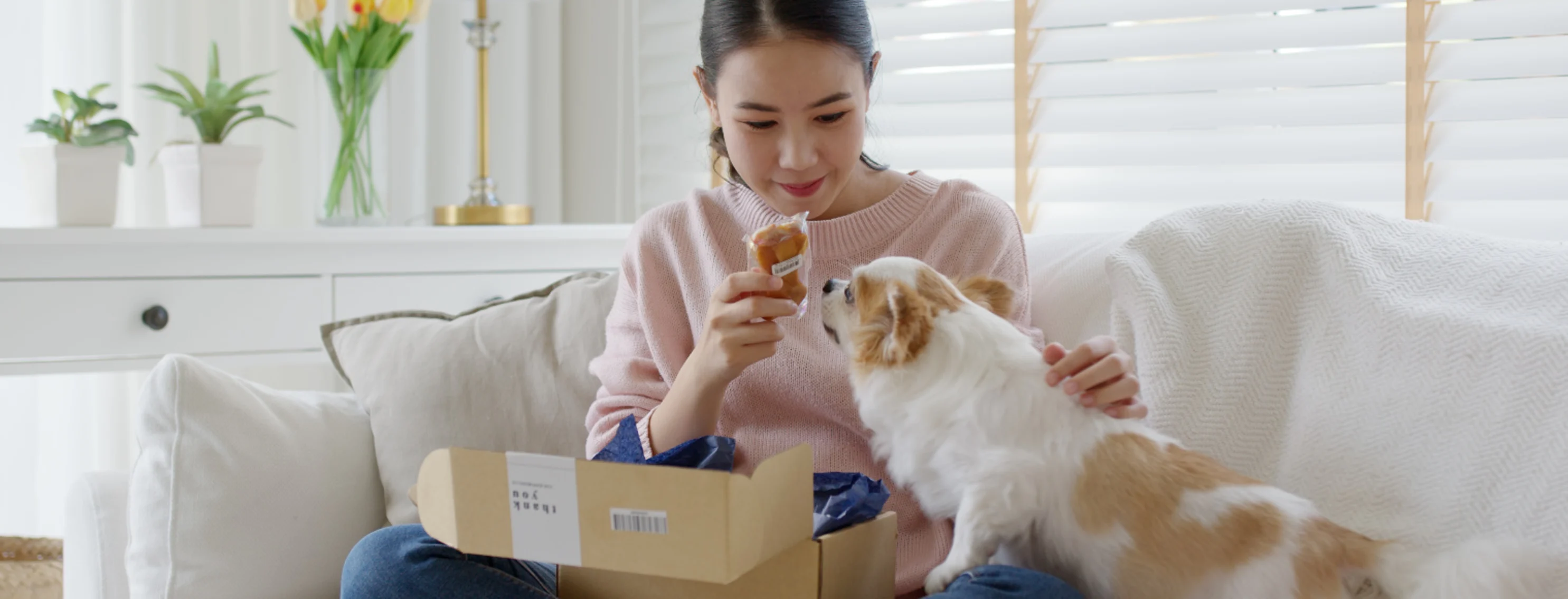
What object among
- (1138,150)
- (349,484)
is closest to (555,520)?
(349,484)

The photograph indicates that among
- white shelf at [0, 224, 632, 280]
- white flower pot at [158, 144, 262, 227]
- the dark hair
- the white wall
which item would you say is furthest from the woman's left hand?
the white wall

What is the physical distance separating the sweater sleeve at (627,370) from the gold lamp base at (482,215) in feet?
3.17

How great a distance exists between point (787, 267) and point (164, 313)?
119 cm

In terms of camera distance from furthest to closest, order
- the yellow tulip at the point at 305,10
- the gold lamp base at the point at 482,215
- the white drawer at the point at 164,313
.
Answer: the gold lamp base at the point at 482,215
the yellow tulip at the point at 305,10
the white drawer at the point at 164,313

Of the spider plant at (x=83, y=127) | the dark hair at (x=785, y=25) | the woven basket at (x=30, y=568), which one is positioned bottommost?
the woven basket at (x=30, y=568)

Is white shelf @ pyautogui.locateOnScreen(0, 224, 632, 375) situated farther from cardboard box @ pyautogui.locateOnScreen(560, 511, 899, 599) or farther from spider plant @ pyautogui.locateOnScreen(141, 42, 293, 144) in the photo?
cardboard box @ pyautogui.locateOnScreen(560, 511, 899, 599)

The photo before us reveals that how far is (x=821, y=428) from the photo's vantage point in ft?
4.71

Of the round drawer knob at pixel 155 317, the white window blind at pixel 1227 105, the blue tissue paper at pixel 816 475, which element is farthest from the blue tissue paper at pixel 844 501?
the round drawer knob at pixel 155 317

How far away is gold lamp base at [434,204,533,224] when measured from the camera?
8.09ft

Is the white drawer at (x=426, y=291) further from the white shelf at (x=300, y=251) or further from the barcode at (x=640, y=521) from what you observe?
the barcode at (x=640, y=521)

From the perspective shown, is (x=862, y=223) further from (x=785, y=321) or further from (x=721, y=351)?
(x=721, y=351)

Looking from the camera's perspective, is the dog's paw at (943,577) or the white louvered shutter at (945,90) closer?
the dog's paw at (943,577)

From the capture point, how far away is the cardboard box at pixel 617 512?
93 cm

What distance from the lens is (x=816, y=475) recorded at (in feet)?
4.12
